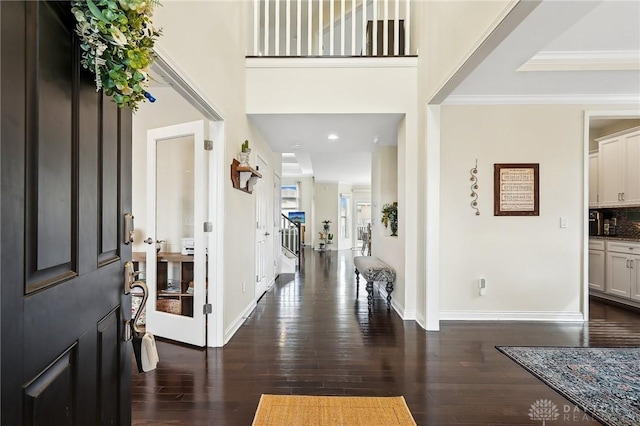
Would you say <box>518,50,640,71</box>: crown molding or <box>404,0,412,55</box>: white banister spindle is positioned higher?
<box>404,0,412,55</box>: white banister spindle

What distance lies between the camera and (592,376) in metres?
2.30

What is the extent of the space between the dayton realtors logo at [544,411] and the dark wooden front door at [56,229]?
7.32ft

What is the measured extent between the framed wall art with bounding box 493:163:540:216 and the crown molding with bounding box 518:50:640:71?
41.9 inches

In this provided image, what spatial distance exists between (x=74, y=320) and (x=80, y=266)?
16cm

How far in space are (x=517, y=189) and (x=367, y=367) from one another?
8.53 feet

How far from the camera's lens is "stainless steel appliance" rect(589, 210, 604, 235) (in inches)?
183

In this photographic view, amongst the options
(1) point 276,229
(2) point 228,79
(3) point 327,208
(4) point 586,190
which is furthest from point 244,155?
(3) point 327,208

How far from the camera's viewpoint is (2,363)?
0.67 meters

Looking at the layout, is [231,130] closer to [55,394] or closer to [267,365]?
[267,365]

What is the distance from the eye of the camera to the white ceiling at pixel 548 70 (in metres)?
2.00

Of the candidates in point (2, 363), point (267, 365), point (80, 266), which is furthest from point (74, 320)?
point (267, 365)

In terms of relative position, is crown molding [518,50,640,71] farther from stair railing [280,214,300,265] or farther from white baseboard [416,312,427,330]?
stair railing [280,214,300,265]

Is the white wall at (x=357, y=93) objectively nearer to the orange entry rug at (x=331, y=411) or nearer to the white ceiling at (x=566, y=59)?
the white ceiling at (x=566, y=59)

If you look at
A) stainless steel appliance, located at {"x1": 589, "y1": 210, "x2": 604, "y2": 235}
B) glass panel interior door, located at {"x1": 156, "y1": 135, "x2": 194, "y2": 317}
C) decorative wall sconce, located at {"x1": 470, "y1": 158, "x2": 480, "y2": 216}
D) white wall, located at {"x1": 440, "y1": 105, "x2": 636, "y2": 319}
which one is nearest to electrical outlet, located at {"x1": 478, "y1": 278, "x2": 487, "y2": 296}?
white wall, located at {"x1": 440, "y1": 105, "x2": 636, "y2": 319}
